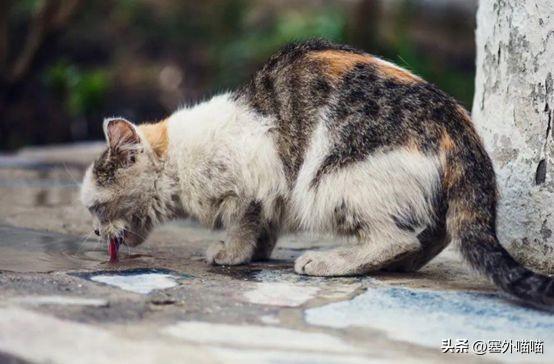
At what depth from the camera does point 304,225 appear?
4188 millimetres

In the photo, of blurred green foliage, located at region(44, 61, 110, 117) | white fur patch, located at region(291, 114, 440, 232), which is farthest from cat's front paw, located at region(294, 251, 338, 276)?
blurred green foliage, located at region(44, 61, 110, 117)

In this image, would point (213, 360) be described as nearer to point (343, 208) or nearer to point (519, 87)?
point (343, 208)

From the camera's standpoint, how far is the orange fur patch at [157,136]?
4.47 metres

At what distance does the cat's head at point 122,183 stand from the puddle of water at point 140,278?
45 cm

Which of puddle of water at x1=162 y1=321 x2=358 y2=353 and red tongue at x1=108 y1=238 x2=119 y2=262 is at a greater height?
red tongue at x1=108 y1=238 x2=119 y2=262

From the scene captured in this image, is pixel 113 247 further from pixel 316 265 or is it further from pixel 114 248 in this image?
pixel 316 265

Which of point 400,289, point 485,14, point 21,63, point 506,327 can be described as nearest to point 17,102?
point 21,63

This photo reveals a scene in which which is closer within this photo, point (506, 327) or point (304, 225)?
point (506, 327)

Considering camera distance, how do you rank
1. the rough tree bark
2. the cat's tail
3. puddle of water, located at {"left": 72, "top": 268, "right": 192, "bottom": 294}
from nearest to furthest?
the cat's tail
puddle of water, located at {"left": 72, "top": 268, "right": 192, "bottom": 294}
the rough tree bark

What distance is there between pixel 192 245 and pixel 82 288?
158 centimetres

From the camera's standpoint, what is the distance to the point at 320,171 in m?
4.04

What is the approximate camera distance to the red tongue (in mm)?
4418

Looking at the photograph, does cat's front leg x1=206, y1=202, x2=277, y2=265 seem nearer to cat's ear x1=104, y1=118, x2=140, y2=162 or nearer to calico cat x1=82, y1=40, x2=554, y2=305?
calico cat x1=82, y1=40, x2=554, y2=305

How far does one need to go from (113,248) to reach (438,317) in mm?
1837
